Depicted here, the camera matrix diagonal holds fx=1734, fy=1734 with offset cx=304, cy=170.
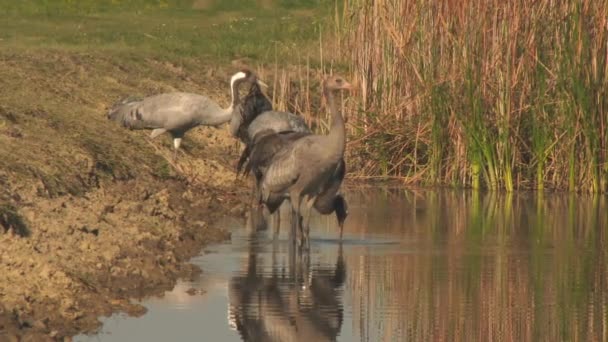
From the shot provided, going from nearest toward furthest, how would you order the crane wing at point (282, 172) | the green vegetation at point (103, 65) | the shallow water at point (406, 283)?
the shallow water at point (406, 283), the crane wing at point (282, 172), the green vegetation at point (103, 65)

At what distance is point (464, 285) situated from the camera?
Result: 13359mm

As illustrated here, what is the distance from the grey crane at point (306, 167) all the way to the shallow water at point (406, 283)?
426 mm

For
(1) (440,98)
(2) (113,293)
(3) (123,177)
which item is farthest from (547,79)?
(2) (113,293)

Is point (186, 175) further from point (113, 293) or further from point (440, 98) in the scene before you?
point (113, 293)

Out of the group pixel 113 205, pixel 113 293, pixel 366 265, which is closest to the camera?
pixel 113 293

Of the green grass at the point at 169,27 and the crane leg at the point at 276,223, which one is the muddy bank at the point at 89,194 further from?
the green grass at the point at 169,27

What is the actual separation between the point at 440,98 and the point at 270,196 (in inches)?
200

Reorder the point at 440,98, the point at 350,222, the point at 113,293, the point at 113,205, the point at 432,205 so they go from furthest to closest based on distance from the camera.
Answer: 1. the point at 440,98
2. the point at 432,205
3. the point at 350,222
4. the point at 113,205
5. the point at 113,293

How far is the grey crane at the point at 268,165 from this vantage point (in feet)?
52.1

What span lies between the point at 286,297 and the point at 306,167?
2799 mm

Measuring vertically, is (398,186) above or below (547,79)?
below

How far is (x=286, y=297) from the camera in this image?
12727 millimetres

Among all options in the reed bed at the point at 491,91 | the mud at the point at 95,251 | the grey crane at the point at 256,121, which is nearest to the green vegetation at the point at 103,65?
the mud at the point at 95,251

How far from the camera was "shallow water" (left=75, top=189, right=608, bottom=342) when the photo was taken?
11352 millimetres
